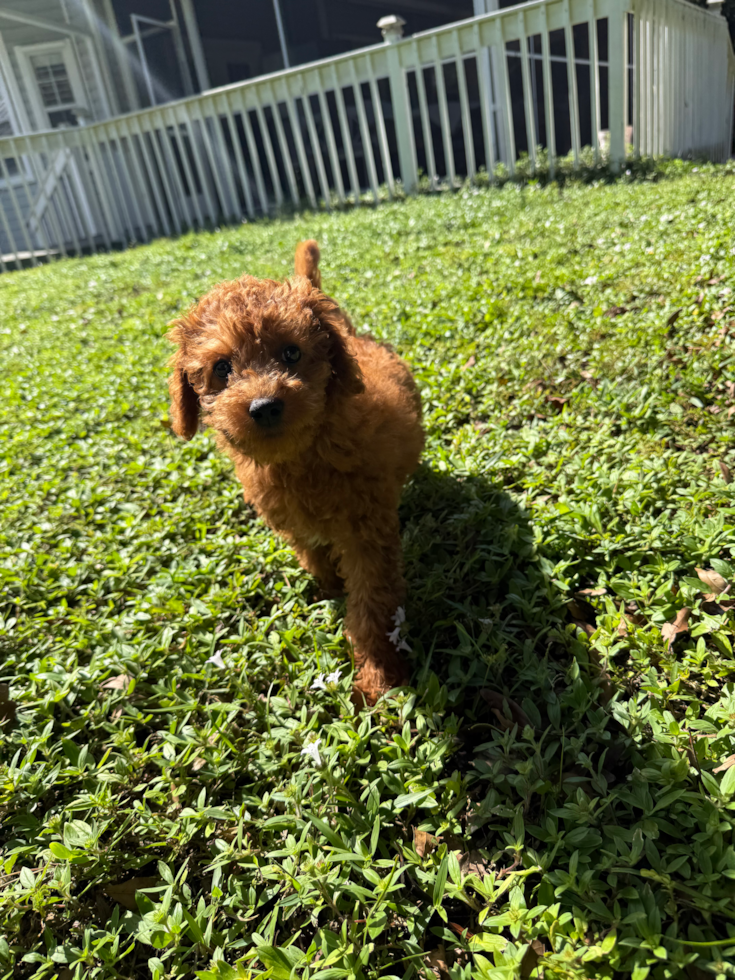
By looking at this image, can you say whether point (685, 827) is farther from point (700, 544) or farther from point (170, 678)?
point (170, 678)

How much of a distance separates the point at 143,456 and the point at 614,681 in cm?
331

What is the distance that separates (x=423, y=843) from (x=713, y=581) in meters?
1.29

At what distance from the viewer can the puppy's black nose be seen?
192 centimetres

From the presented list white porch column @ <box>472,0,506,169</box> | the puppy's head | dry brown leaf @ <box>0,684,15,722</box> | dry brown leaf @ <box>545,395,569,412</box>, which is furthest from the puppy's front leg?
white porch column @ <box>472,0,506,169</box>

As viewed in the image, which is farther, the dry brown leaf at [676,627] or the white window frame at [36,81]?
the white window frame at [36,81]

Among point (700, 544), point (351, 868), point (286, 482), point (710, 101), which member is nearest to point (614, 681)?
point (700, 544)

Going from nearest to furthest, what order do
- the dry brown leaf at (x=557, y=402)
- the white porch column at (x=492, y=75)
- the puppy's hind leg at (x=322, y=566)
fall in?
the puppy's hind leg at (x=322, y=566), the dry brown leaf at (x=557, y=402), the white porch column at (x=492, y=75)

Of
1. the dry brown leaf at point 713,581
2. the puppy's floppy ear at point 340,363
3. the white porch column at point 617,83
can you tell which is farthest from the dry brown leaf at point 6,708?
the white porch column at point 617,83

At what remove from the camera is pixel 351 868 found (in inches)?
65.9

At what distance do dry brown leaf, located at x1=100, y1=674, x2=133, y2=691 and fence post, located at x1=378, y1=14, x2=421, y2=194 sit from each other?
370 inches

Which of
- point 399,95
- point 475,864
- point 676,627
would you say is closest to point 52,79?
point 399,95

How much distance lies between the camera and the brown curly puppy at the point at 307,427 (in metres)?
2.02

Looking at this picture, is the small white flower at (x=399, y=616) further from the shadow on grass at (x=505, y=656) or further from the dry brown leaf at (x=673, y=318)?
the dry brown leaf at (x=673, y=318)

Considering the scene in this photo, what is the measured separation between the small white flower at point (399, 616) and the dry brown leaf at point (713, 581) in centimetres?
106
